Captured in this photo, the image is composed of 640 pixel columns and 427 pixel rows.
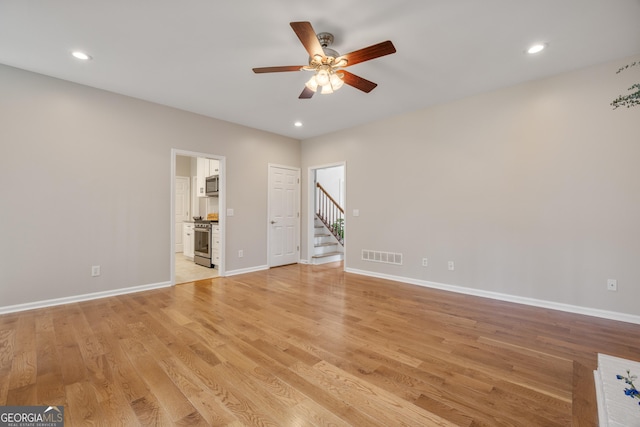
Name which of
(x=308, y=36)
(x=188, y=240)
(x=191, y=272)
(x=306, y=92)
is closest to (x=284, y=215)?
(x=191, y=272)

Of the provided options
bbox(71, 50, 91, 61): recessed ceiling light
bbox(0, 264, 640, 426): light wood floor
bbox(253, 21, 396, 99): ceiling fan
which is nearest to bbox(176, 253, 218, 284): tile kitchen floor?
bbox(0, 264, 640, 426): light wood floor

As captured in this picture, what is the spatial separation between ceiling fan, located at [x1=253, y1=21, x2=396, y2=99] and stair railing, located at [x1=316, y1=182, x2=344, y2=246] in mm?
4699

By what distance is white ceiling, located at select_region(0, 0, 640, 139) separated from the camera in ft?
7.23

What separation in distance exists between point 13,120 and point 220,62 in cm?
250

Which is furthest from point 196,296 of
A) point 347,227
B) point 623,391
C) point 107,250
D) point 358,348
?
point 623,391

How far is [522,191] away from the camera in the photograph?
11.4 ft

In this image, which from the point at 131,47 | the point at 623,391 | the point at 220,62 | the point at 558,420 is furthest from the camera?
the point at 220,62

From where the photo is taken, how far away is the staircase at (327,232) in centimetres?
641

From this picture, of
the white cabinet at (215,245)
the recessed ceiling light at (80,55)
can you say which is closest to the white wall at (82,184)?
the recessed ceiling light at (80,55)

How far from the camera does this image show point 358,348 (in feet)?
7.59

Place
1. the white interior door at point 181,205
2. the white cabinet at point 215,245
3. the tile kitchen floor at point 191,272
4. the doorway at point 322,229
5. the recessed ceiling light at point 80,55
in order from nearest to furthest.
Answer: the recessed ceiling light at point 80,55 < the tile kitchen floor at point 191,272 < the white cabinet at point 215,245 < the doorway at point 322,229 < the white interior door at point 181,205

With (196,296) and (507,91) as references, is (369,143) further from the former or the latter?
(196,296)

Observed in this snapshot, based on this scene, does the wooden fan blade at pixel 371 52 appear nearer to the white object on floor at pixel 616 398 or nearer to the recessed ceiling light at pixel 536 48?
the recessed ceiling light at pixel 536 48

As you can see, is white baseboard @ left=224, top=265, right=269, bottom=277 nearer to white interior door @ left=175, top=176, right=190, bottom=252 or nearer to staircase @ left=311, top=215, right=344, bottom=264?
staircase @ left=311, top=215, right=344, bottom=264
